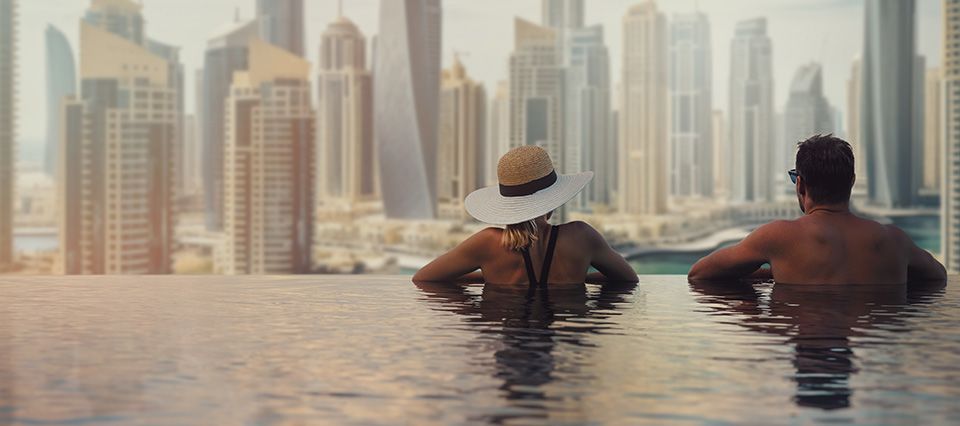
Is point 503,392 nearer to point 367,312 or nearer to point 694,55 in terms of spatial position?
point 367,312

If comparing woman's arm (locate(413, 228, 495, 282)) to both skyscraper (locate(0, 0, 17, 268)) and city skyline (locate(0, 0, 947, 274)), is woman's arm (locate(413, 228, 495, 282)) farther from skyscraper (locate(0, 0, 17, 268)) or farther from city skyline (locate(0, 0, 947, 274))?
skyscraper (locate(0, 0, 17, 268))

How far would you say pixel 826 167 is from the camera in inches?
124

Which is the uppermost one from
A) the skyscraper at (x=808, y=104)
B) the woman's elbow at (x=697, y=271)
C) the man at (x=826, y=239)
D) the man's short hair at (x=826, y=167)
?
the skyscraper at (x=808, y=104)

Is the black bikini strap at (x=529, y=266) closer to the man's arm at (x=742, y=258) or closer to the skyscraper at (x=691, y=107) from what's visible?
the man's arm at (x=742, y=258)

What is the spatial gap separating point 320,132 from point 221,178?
1084cm

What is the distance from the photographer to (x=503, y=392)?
170cm

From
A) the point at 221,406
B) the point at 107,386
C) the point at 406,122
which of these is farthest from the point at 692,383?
the point at 406,122

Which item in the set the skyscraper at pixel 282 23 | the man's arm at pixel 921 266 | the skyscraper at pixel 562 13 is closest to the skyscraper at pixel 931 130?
the skyscraper at pixel 562 13

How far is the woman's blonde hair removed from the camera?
11.0ft

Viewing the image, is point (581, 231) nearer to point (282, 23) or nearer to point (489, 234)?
point (489, 234)

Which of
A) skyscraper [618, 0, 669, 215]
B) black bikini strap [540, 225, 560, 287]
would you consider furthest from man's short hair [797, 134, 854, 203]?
skyscraper [618, 0, 669, 215]

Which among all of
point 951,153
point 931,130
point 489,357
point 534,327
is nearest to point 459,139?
point 931,130

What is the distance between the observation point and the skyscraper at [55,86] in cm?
8481

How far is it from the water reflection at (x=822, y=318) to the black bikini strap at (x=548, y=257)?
1.44 ft
